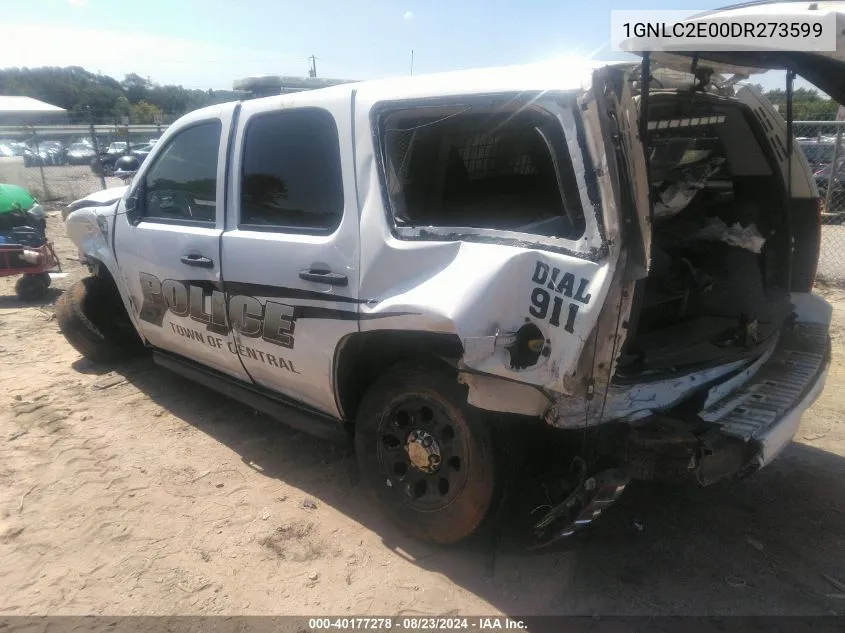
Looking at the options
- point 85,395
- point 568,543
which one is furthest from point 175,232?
point 568,543

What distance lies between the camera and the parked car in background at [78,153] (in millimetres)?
33719

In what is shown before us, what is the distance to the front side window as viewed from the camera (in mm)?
3633

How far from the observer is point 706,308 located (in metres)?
3.49

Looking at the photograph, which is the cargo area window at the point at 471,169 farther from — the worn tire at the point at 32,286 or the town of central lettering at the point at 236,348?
the worn tire at the point at 32,286

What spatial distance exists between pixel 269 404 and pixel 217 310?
60cm

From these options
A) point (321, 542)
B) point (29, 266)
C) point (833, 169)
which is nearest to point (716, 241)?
point (321, 542)

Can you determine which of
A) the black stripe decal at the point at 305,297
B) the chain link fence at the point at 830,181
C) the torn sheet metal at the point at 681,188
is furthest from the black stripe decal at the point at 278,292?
the chain link fence at the point at 830,181

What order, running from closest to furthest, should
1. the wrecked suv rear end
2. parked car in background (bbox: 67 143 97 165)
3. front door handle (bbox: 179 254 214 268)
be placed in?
the wrecked suv rear end, front door handle (bbox: 179 254 214 268), parked car in background (bbox: 67 143 97 165)

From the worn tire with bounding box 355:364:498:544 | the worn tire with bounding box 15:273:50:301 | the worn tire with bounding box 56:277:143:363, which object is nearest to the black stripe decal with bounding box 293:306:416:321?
the worn tire with bounding box 355:364:498:544

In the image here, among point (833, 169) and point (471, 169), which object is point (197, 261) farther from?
point (833, 169)

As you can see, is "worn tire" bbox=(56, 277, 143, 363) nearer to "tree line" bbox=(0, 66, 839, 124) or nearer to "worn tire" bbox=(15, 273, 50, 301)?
"worn tire" bbox=(15, 273, 50, 301)

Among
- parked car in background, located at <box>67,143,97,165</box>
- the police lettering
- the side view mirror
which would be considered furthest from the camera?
parked car in background, located at <box>67,143,97,165</box>

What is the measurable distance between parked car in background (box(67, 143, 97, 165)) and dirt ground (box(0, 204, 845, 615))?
34.3 m

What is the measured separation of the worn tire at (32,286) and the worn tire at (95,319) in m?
2.86
